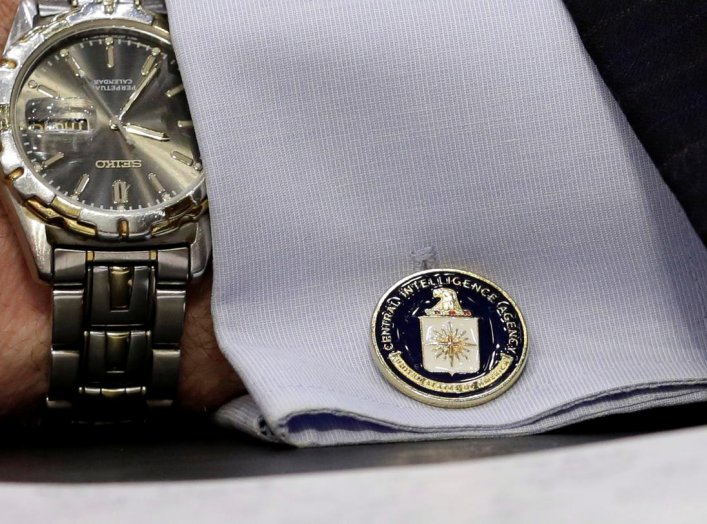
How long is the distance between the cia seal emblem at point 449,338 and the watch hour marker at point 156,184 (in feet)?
0.84

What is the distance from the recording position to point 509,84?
3.40 ft

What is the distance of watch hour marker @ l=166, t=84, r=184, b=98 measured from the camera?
1.05m

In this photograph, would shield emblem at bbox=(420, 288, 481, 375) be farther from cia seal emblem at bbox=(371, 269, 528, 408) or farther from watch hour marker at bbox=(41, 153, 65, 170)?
watch hour marker at bbox=(41, 153, 65, 170)

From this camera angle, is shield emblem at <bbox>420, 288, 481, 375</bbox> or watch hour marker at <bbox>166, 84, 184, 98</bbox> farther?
watch hour marker at <bbox>166, 84, 184, 98</bbox>

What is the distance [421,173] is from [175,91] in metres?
0.27

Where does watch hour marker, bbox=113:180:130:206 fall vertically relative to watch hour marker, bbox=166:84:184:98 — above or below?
below

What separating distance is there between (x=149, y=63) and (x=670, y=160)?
0.53m

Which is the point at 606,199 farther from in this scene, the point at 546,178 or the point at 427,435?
the point at 427,435

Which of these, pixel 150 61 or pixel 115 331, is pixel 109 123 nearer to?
pixel 150 61

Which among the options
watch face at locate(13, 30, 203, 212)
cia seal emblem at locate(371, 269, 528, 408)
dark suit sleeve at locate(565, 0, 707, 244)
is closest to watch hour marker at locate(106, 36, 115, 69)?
watch face at locate(13, 30, 203, 212)

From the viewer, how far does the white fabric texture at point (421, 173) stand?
1.01 m

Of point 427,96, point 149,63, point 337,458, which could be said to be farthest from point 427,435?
point 149,63

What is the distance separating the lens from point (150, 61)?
3.46ft

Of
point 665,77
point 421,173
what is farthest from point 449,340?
point 665,77
